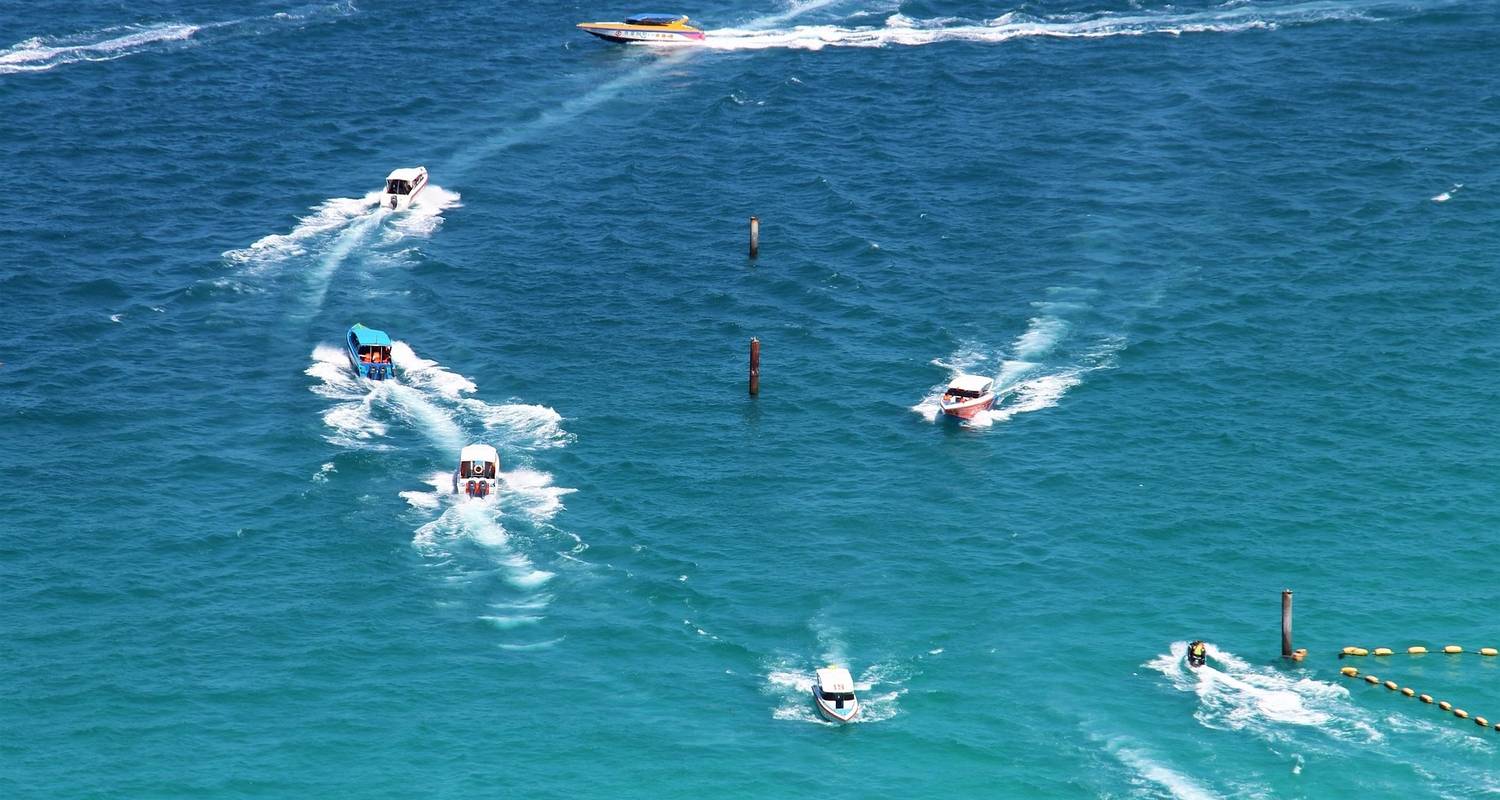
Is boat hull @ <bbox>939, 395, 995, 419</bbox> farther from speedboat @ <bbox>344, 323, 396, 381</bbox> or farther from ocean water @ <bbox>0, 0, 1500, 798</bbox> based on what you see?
speedboat @ <bbox>344, 323, 396, 381</bbox>

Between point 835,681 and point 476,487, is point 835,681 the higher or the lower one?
the lower one

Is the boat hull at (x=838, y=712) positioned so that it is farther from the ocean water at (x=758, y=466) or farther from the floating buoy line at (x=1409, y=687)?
the floating buoy line at (x=1409, y=687)

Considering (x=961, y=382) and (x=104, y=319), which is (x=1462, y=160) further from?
(x=104, y=319)

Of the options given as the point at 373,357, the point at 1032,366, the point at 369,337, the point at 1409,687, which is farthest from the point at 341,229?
the point at 1409,687

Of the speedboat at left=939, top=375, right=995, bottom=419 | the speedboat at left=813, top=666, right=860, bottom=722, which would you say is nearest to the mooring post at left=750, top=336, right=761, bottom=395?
the speedboat at left=939, top=375, right=995, bottom=419

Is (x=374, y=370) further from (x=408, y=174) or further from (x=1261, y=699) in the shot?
(x=1261, y=699)

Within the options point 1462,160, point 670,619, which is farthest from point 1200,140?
point 670,619
